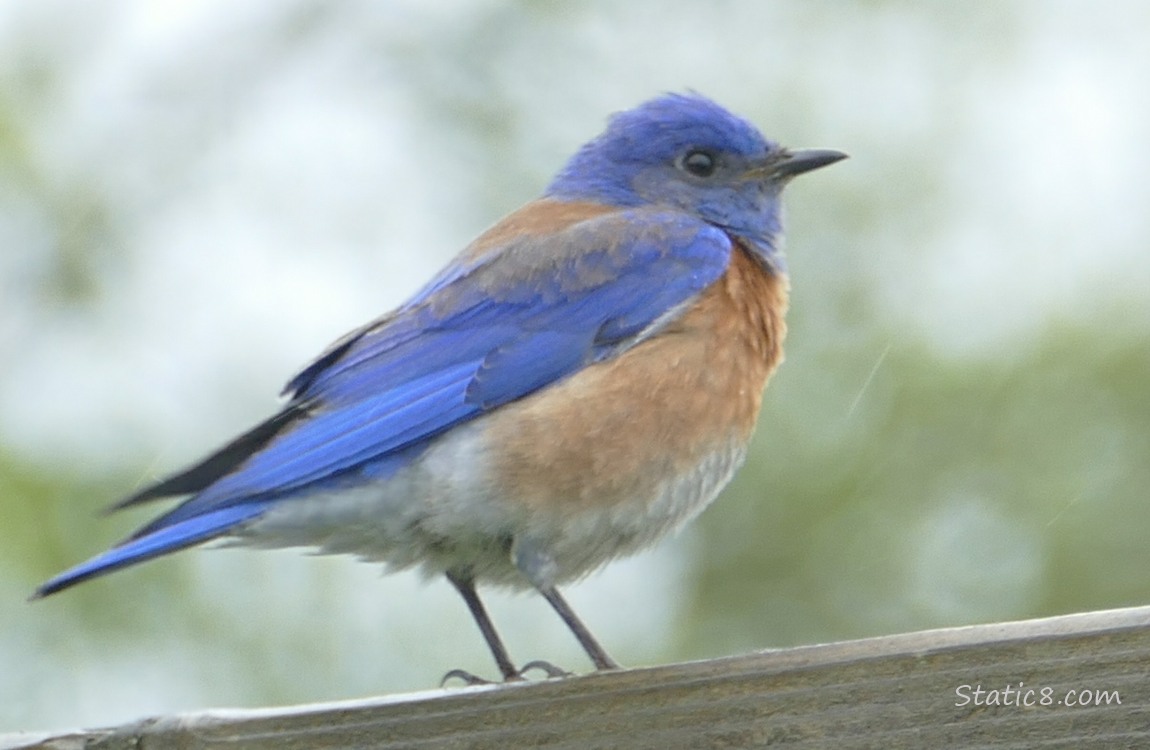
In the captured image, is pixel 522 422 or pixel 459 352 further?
pixel 459 352

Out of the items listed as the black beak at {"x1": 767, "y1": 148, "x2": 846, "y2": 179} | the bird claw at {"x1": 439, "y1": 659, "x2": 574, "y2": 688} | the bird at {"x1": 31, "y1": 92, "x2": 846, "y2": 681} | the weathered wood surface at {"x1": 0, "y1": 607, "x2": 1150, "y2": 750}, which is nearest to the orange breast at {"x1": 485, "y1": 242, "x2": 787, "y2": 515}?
the bird at {"x1": 31, "y1": 92, "x2": 846, "y2": 681}

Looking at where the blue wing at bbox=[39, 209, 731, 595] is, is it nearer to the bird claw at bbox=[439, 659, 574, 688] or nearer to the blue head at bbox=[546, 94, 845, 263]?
the blue head at bbox=[546, 94, 845, 263]

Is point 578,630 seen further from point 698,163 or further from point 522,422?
point 698,163

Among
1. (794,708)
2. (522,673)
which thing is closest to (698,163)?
(522,673)

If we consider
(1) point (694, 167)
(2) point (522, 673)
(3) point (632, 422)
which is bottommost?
(2) point (522, 673)

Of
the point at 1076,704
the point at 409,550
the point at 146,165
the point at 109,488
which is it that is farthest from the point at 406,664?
the point at 1076,704

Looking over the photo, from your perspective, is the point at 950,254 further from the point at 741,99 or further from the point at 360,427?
the point at 360,427

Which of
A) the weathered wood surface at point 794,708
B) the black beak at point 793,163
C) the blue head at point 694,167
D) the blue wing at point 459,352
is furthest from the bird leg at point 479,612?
the black beak at point 793,163

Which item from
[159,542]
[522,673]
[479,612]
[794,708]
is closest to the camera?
[794,708]
